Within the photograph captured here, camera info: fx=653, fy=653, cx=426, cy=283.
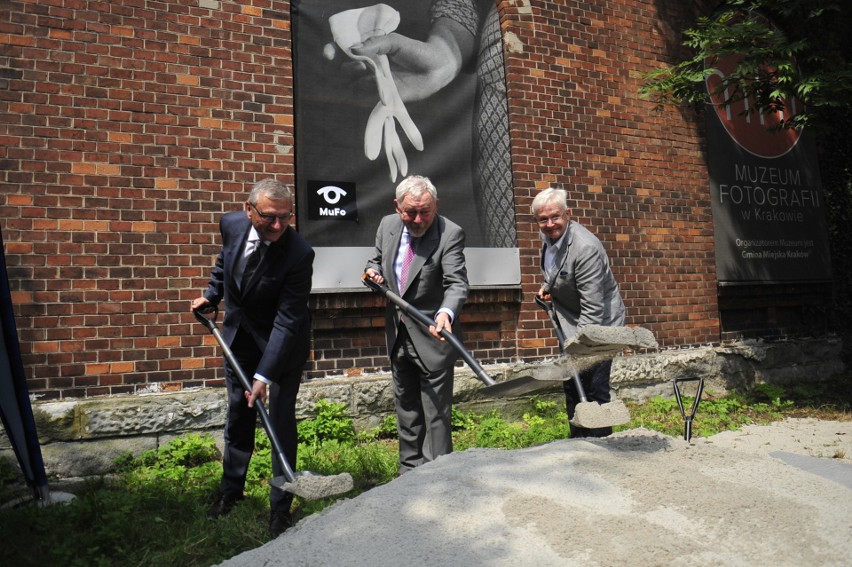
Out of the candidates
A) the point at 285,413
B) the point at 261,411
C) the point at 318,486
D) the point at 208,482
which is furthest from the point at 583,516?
the point at 208,482

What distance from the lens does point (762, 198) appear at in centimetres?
793

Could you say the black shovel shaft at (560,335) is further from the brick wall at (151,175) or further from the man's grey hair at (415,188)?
the brick wall at (151,175)

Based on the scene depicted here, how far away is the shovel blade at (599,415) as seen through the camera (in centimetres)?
361

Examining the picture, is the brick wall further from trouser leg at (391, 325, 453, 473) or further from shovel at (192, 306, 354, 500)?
shovel at (192, 306, 354, 500)

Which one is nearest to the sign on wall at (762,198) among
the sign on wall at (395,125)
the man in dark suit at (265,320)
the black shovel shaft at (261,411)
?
the sign on wall at (395,125)

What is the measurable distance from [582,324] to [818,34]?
22.1 ft

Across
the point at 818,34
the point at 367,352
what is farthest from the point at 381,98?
the point at 818,34

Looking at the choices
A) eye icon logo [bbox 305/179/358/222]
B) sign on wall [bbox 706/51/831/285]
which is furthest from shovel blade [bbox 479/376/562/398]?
sign on wall [bbox 706/51/831/285]

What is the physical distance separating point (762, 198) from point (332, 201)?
540 cm

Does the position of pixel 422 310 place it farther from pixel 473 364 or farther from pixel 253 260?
pixel 253 260

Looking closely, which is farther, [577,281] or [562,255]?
[562,255]

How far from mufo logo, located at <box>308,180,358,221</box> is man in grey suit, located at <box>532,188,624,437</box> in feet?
6.57

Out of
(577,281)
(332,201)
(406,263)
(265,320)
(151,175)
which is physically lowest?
(265,320)

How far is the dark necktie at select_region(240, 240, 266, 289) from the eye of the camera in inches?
140
